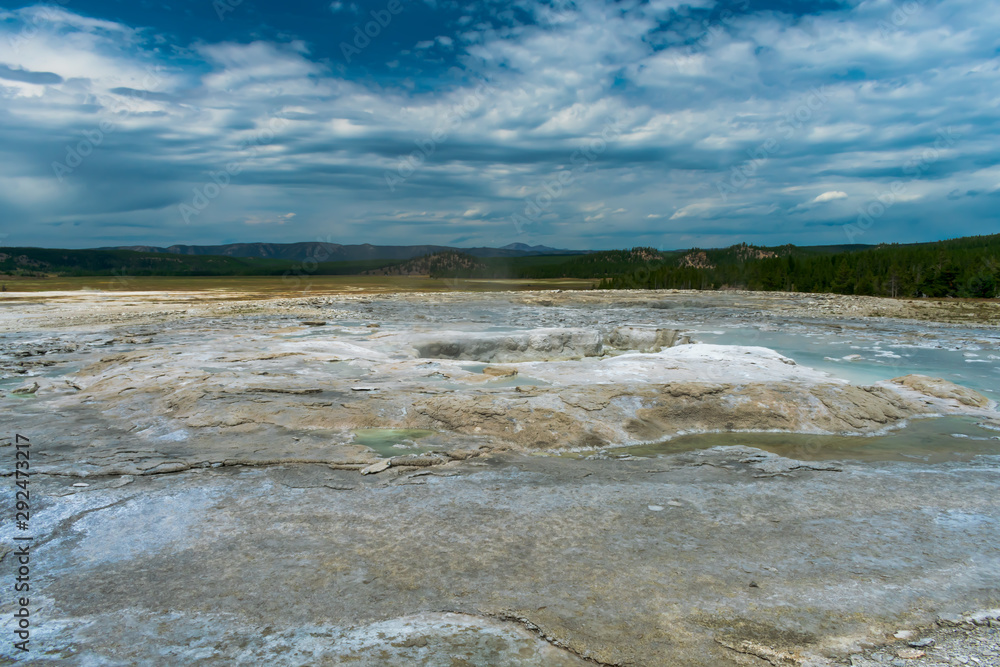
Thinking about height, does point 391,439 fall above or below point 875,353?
below

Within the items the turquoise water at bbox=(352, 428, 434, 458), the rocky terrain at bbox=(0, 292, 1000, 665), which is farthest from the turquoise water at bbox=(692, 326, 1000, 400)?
the turquoise water at bbox=(352, 428, 434, 458)

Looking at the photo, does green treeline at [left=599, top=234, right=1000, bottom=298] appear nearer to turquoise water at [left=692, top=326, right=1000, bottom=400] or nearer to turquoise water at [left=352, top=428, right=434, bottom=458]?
turquoise water at [left=692, top=326, right=1000, bottom=400]

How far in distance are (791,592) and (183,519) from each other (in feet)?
16.4

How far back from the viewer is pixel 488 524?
496cm

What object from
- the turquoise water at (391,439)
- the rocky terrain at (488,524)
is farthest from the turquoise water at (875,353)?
the turquoise water at (391,439)

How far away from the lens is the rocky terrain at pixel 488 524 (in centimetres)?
337

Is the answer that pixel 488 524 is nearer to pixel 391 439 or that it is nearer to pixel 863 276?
pixel 391 439

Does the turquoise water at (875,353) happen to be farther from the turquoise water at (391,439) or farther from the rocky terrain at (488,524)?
the turquoise water at (391,439)

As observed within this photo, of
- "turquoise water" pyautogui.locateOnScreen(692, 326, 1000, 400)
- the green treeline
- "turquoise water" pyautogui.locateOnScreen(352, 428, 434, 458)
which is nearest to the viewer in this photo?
"turquoise water" pyautogui.locateOnScreen(352, 428, 434, 458)

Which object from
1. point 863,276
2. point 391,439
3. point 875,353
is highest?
point 863,276

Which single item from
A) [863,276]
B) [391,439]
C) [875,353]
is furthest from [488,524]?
[863,276]

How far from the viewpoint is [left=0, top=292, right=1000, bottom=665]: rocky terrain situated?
11.0ft

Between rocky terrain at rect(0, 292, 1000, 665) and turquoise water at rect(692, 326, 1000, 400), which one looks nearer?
rocky terrain at rect(0, 292, 1000, 665)

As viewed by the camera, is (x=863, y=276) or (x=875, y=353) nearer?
(x=875, y=353)
